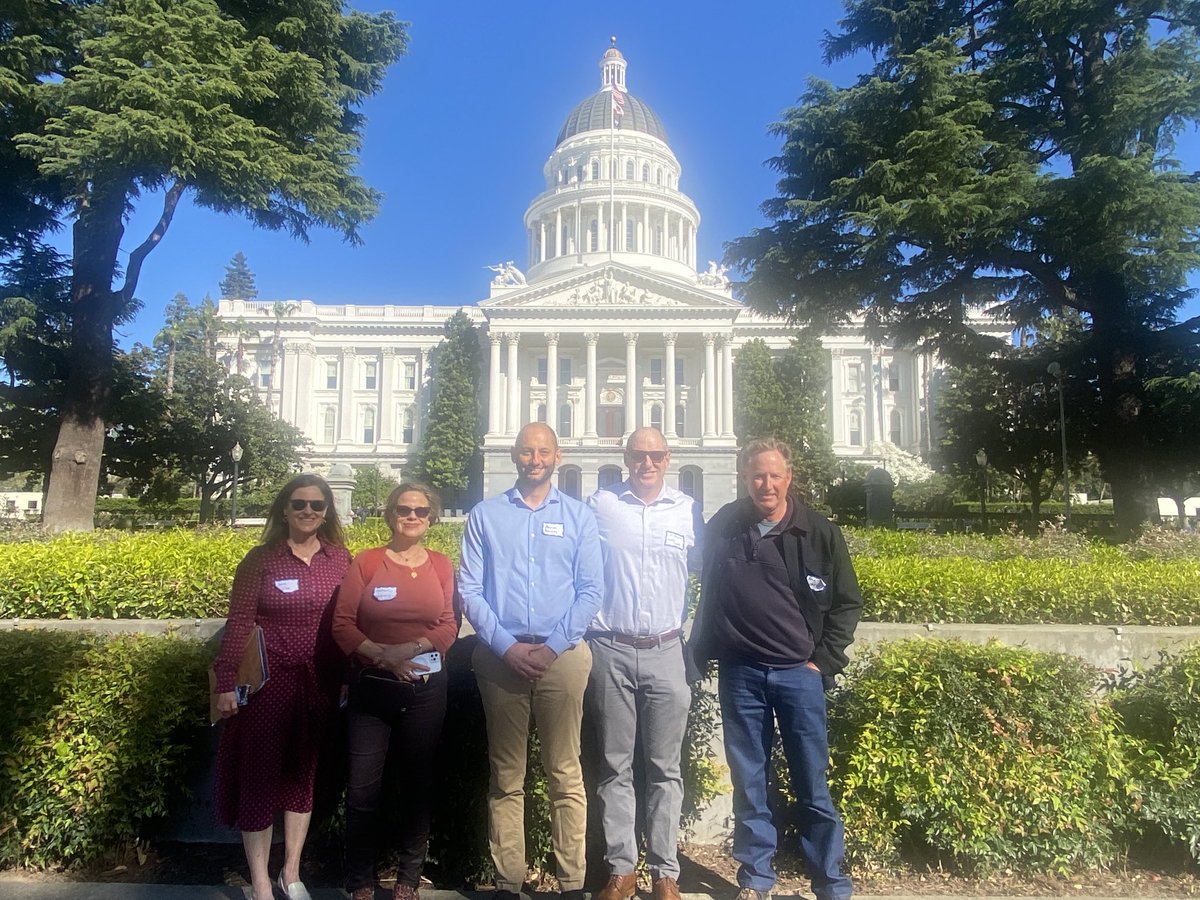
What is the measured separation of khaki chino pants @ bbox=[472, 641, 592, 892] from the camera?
3.25m

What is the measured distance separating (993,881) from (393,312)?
6474 centimetres

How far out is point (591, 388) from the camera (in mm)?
54219

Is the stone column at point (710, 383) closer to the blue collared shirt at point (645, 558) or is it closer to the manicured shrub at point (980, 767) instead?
the manicured shrub at point (980, 767)

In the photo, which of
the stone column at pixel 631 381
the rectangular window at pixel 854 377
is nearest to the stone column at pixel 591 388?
the stone column at pixel 631 381

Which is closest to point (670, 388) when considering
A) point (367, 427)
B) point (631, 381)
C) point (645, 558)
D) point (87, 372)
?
point (631, 381)

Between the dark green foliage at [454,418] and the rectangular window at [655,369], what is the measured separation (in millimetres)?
12550

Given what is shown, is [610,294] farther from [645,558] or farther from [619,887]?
[619,887]

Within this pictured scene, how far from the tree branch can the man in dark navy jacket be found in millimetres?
14455

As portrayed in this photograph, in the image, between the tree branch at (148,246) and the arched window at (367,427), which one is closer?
the tree branch at (148,246)

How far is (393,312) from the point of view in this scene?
2522 inches

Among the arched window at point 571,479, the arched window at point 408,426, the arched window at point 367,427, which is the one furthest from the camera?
the arched window at point 367,427

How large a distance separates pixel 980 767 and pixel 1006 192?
43.3 ft

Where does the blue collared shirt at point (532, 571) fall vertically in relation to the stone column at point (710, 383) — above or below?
below

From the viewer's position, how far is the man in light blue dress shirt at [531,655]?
3.24m
